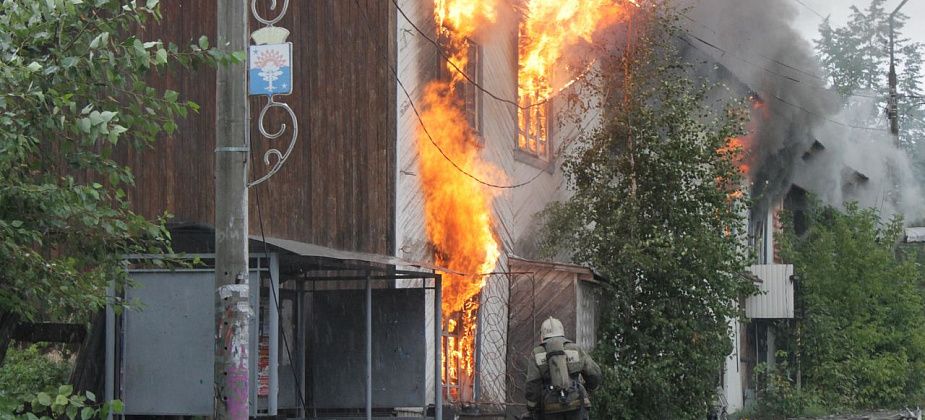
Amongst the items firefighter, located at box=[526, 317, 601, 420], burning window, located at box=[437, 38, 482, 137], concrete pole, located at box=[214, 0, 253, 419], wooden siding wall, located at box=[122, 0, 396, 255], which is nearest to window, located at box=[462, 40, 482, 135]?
burning window, located at box=[437, 38, 482, 137]

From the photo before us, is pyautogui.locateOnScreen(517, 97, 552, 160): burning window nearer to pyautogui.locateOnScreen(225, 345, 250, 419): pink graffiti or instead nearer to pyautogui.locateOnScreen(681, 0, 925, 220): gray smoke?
pyautogui.locateOnScreen(681, 0, 925, 220): gray smoke

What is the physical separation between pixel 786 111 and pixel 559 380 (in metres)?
20.1

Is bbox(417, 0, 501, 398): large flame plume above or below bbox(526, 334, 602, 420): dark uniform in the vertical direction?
above

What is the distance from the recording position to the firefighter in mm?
11344

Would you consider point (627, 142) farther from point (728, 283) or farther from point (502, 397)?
point (502, 397)

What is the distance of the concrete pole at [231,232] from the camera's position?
805cm

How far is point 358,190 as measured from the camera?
14352mm

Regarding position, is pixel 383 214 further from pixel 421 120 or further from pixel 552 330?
pixel 552 330

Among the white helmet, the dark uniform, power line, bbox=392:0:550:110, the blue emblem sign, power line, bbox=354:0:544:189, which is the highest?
power line, bbox=392:0:550:110

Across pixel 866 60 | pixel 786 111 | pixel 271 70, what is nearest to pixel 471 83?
pixel 271 70

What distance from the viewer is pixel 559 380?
11.3 meters

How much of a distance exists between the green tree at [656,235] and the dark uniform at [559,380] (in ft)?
15.4

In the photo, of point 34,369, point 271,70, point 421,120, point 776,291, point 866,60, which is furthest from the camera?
point 866,60

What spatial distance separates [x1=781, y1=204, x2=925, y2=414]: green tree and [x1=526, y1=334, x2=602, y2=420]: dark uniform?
→ 57.4 ft
